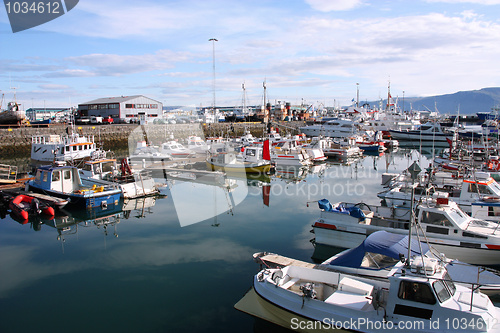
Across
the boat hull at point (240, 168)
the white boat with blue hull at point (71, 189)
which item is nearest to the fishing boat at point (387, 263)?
the white boat with blue hull at point (71, 189)

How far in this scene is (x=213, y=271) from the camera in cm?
991

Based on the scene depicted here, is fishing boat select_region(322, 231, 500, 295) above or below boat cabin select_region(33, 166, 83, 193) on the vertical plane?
below

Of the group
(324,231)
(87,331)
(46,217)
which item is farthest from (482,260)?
(46,217)

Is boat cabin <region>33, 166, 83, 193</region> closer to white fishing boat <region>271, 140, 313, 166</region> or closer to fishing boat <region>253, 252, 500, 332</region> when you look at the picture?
fishing boat <region>253, 252, 500, 332</region>

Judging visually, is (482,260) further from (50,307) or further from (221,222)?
(50,307)

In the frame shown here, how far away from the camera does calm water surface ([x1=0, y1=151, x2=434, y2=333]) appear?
7.82m

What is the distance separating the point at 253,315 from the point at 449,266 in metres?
4.65

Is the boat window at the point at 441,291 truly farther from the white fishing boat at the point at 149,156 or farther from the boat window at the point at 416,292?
the white fishing boat at the point at 149,156

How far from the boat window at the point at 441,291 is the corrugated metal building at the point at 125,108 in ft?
163

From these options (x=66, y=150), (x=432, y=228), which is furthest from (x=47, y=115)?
(x=432, y=228)

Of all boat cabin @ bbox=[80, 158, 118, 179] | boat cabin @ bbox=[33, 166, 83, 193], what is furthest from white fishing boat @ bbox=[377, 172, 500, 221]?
boat cabin @ bbox=[33, 166, 83, 193]

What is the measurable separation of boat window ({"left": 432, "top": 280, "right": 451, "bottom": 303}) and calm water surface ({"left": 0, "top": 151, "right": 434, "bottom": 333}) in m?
3.46

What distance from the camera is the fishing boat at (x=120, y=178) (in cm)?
1825

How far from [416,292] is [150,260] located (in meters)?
7.57
